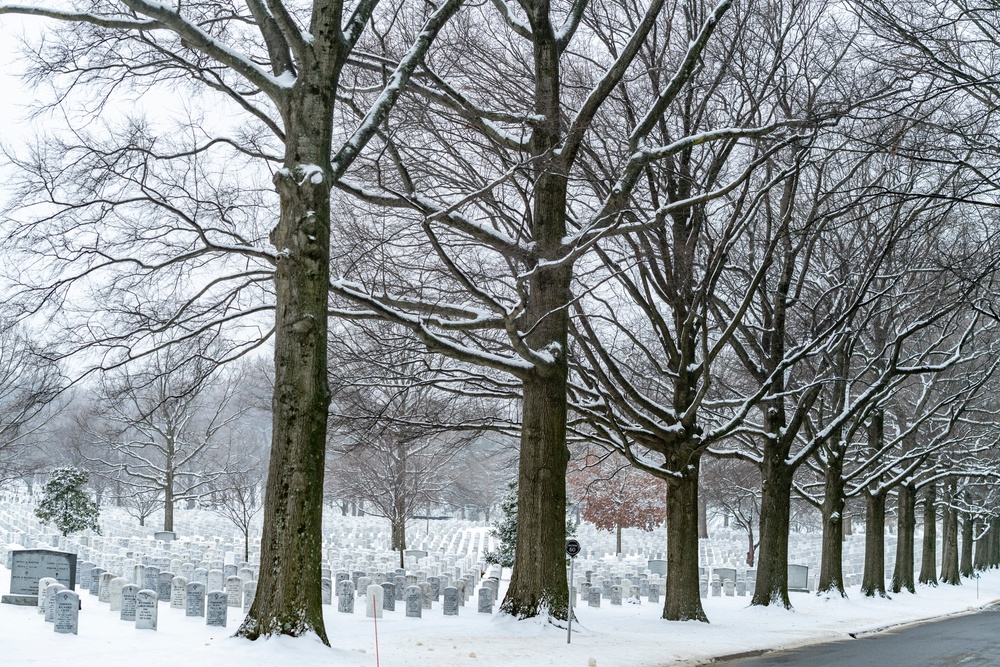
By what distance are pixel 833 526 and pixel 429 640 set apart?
15.1 metres

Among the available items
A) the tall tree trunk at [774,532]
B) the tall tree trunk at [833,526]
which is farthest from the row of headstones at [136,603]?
the tall tree trunk at [833,526]

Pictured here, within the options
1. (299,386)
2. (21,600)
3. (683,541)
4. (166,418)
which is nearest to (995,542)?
(166,418)

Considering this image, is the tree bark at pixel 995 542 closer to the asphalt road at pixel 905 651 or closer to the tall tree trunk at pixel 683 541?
the asphalt road at pixel 905 651

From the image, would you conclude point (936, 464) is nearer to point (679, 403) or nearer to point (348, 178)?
point (679, 403)

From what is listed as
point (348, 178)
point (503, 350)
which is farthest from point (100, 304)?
point (503, 350)

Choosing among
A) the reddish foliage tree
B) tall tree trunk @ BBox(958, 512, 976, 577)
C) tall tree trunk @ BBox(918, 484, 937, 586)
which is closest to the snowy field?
tall tree trunk @ BBox(918, 484, 937, 586)

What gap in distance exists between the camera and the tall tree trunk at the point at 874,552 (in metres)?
26.3

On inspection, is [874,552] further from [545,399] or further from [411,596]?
[545,399]

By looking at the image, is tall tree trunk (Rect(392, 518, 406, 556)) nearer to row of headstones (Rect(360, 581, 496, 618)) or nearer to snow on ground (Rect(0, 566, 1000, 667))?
snow on ground (Rect(0, 566, 1000, 667))

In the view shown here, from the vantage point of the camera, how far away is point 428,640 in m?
11.5

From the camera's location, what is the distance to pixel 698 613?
1633cm

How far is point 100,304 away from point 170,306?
4.75 ft

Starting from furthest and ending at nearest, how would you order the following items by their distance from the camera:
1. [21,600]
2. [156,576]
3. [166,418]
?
[166,418] → [156,576] → [21,600]

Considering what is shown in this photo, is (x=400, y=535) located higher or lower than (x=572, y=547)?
lower
